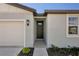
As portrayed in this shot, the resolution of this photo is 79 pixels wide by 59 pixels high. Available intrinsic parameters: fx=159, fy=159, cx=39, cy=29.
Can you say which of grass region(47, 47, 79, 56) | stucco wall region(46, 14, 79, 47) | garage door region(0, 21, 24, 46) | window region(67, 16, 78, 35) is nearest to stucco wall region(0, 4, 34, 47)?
garage door region(0, 21, 24, 46)

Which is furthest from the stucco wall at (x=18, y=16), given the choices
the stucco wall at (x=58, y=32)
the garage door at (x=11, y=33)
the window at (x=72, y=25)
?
the window at (x=72, y=25)

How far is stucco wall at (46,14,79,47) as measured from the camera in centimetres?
1413

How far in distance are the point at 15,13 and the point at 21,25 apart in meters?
1.26

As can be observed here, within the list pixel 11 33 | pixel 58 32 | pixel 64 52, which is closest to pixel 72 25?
pixel 58 32

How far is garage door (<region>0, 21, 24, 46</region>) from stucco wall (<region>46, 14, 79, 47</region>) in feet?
8.91

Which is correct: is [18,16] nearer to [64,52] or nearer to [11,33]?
[11,33]

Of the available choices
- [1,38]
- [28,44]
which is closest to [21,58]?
[28,44]

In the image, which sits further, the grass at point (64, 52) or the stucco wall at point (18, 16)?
the stucco wall at point (18, 16)

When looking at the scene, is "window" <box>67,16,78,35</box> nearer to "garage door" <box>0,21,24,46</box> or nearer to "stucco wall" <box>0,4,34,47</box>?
"stucco wall" <box>0,4,34,47</box>

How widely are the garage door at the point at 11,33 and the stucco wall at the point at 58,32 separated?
272 centimetres

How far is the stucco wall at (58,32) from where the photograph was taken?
14.1 metres

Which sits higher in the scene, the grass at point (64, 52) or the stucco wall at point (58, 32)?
the stucco wall at point (58, 32)

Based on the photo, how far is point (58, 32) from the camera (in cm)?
1427

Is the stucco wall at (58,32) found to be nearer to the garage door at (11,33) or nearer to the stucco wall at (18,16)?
the stucco wall at (18,16)
